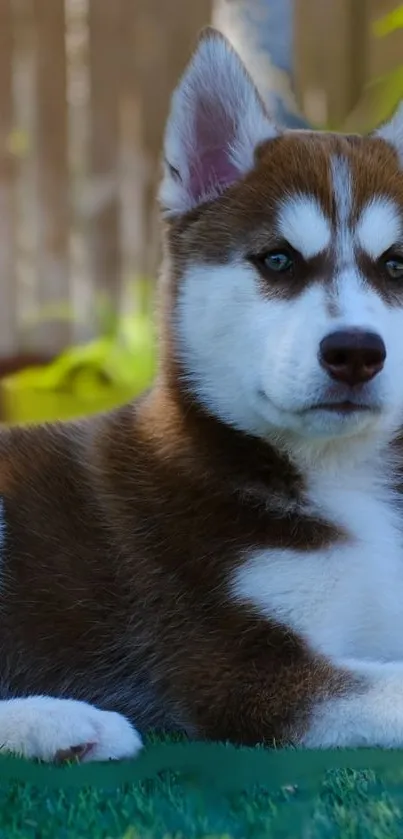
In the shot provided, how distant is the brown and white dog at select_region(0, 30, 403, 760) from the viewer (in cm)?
208

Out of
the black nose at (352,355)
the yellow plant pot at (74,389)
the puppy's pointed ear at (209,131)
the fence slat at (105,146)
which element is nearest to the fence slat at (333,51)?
the fence slat at (105,146)

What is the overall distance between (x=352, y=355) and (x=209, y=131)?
0.79m

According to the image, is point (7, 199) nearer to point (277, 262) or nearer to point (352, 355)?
point (277, 262)

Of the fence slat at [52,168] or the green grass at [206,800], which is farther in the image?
the fence slat at [52,168]

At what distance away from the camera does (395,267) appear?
2287mm

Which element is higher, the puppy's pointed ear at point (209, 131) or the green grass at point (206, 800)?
the puppy's pointed ear at point (209, 131)

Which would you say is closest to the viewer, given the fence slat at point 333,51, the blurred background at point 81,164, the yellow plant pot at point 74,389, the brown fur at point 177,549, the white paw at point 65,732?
the white paw at point 65,732

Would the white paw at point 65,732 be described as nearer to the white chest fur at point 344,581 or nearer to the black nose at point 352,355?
the white chest fur at point 344,581

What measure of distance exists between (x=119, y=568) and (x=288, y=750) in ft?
1.74

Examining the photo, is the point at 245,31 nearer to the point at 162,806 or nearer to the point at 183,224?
the point at 183,224

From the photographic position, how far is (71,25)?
225 inches

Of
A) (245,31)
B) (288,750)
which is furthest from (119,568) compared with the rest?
(245,31)

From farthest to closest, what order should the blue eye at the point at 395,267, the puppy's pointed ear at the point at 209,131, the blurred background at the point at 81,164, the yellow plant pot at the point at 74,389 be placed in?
the blurred background at the point at 81,164 < the yellow plant pot at the point at 74,389 < the puppy's pointed ear at the point at 209,131 < the blue eye at the point at 395,267

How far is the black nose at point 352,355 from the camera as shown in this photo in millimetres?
2037
